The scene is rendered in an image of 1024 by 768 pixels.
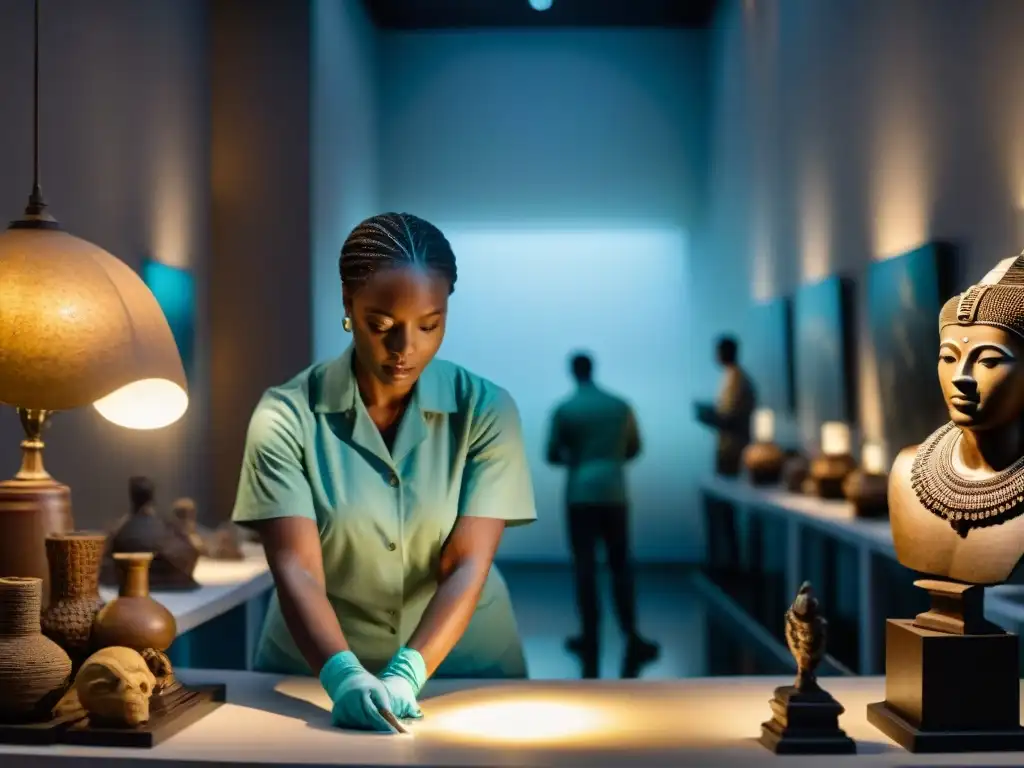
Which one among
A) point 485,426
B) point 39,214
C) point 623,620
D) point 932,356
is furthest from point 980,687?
point 623,620

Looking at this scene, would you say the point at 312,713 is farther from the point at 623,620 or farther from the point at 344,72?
the point at 344,72

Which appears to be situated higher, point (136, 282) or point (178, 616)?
point (136, 282)

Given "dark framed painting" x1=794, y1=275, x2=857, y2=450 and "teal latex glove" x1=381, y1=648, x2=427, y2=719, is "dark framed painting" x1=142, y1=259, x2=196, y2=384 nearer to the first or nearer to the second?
"dark framed painting" x1=794, y1=275, x2=857, y2=450

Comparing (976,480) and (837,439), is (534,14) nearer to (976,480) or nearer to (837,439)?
(837,439)

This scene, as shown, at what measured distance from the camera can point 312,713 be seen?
6.54 feet

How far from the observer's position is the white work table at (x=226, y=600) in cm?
352

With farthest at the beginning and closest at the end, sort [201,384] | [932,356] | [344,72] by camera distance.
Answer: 1. [344,72]
2. [201,384]
3. [932,356]

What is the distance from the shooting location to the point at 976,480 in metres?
2.05

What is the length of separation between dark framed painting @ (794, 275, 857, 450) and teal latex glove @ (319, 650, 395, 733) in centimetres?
529

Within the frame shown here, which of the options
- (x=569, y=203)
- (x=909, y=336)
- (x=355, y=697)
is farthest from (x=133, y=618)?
(x=569, y=203)

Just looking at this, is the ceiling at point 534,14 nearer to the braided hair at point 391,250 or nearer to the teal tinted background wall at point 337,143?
the teal tinted background wall at point 337,143

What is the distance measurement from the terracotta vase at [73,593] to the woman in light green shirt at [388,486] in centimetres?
25

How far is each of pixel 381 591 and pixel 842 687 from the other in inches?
31.7

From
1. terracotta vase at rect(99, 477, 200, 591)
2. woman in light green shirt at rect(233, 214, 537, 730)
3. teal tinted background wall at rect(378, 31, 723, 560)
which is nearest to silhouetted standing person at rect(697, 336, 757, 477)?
teal tinted background wall at rect(378, 31, 723, 560)
